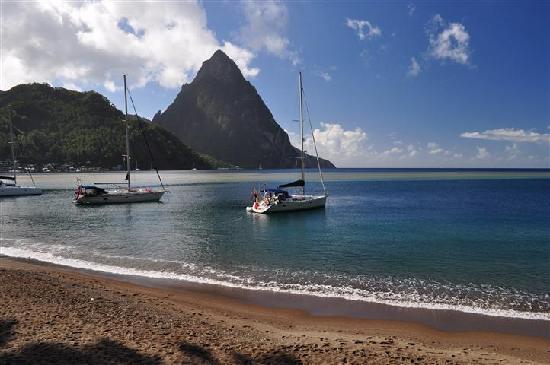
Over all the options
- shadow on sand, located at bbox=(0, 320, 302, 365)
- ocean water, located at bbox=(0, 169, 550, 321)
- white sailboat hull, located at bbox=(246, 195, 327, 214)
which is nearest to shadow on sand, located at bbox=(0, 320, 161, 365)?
shadow on sand, located at bbox=(0, 320, 302, 365)

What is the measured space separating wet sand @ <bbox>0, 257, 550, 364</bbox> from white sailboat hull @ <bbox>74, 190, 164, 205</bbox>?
49.6 m

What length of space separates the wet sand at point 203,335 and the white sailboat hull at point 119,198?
49584mm

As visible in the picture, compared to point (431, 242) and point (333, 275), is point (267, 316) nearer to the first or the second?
point (333, 275)

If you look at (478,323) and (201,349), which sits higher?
(201,349)

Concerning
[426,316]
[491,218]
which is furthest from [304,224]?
[426,316]

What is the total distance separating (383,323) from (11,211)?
56.7 meters

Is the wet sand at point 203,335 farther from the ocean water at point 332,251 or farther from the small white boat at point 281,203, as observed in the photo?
the small white boat at point 281,203

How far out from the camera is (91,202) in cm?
6344

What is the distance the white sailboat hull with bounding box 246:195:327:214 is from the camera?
1953 inches

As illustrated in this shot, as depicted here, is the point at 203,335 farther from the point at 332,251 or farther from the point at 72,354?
the point at 332,251

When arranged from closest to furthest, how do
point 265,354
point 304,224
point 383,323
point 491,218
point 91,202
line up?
point 265,354 < point 383,323 < point 304,224 < point 491,218 < point 91,202

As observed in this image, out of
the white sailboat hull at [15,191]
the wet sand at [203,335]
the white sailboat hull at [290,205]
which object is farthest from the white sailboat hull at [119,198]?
the wet sand at [203,335]

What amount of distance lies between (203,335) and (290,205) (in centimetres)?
3989

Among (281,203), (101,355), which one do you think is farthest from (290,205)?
(101,355)
